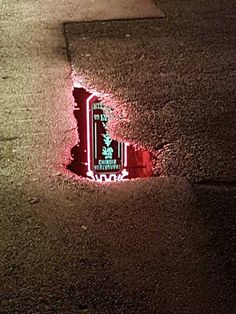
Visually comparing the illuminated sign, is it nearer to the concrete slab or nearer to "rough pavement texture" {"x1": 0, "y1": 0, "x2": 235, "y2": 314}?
"rough pavement texture" {"x1": 0, "y1": 0, "x2": 235, "y2": 314}

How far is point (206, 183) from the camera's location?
17.6 feet

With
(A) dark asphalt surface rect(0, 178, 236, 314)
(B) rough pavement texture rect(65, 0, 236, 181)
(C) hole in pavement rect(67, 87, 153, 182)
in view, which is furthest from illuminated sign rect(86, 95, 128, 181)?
(A) dark asphalt surface rect(0, 178, 236, 314)

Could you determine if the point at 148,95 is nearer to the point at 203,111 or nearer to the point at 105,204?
the point at 203,111

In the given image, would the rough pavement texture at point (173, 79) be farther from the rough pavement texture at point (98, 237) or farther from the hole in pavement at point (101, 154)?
the rough pavement texture at point (98, 237)

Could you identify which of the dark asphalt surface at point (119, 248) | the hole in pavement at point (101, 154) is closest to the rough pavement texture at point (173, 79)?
the hole in pavement at point (101, 154)

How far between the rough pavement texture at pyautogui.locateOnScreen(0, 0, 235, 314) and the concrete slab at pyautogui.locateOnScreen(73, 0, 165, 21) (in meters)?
3.34

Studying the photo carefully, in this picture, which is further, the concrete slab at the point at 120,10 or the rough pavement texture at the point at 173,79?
the concrete slab at the point at 120,10

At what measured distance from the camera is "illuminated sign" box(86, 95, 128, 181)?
18.3ft

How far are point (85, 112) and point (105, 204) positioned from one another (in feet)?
5.68

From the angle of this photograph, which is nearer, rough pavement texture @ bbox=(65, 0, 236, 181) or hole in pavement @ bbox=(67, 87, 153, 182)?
hole in pavement @ bbox=(67, 87, 153, 182)

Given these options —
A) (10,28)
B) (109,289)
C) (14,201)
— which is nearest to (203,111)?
(14,201)

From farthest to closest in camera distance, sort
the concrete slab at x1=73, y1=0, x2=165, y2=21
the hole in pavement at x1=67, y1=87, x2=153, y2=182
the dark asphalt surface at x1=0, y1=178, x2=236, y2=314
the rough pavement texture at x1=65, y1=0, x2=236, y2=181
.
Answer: the concrete slab at x1=73, y1=0, x2=165, y2=21
the rough pavement texture at x1=65, y1=0, x2=236, y2=181
the hole in pavement at x1=67, y1=87, x2=153, y2=182
the dark asphalt surface at x1=0, y1=178, x2=236, y2=314

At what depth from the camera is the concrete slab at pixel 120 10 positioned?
924 cm

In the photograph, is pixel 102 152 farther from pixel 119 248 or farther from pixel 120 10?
Result: pixel 120 10
